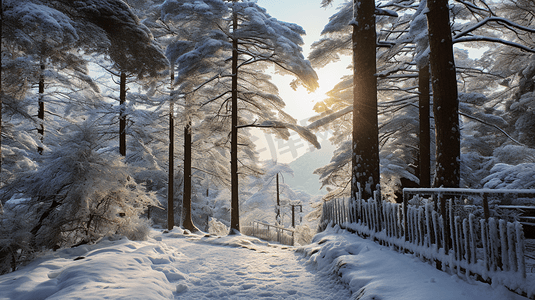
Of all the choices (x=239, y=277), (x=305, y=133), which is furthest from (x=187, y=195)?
(x=239, y=277)

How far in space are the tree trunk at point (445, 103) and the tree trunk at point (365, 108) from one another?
Answer: 5.62 feet

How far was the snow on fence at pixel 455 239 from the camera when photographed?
2873 millimetres

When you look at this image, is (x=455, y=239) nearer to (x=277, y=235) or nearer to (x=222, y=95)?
(x=222, y=95)

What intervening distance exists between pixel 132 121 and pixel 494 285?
14281mm

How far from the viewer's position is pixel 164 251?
22.9 feet

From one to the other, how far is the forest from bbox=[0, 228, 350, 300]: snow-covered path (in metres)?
1.47

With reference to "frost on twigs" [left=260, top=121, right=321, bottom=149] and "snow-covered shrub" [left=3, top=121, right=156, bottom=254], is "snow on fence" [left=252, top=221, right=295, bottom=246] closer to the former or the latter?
"frost on twigs" [left=260, top=121, right=321, bottom=149]

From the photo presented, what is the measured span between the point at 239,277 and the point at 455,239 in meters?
3.65

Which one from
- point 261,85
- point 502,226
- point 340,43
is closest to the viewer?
point 502,226

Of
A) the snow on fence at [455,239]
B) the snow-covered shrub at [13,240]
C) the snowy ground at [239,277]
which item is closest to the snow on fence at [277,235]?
the snowy ground at [239,277]

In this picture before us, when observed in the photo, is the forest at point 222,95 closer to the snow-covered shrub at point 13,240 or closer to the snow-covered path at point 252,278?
the snow-covered shrub at point 13,240

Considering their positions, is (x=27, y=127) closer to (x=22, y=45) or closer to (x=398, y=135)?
→ (x=22, y=45)

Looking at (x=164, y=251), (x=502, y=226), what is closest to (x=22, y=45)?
(x=164, y=251)

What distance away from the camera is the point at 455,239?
3.64 metres
